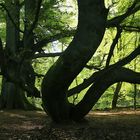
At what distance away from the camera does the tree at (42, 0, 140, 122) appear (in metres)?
8.90

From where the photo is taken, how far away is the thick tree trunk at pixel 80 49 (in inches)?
349

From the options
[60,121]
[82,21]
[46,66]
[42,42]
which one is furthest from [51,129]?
[46,66]

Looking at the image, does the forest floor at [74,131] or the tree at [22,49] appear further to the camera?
the tree at [22,49]

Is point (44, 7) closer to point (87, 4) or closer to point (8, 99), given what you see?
point (87, 4)

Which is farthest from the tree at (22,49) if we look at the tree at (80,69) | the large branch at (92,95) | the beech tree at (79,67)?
the large branch at (92,95)

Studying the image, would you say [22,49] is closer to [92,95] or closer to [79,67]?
[92,95]

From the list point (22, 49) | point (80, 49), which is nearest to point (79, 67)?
point (80, 49)

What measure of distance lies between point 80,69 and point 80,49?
24.2 inches

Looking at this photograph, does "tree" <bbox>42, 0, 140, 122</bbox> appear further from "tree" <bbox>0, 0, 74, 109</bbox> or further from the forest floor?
"tree" <bbox>0, 0, 74, 109</bbox>

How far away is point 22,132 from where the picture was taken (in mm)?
10438

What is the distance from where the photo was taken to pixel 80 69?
9.41 m

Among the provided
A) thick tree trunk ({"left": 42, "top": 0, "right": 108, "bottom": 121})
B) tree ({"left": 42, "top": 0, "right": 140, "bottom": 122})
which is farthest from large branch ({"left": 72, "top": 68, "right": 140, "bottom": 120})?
thick tree trunk ({"left": 42, "top": 0, "right": 108, "bottom": 121})

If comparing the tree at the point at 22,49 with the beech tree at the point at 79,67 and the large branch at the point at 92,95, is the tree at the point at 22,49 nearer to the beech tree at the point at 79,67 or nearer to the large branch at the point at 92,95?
the beech tree at the point at 79,67

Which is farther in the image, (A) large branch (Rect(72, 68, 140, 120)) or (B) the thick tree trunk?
(A) large branch (Rect(72, 68, 140, 120))
